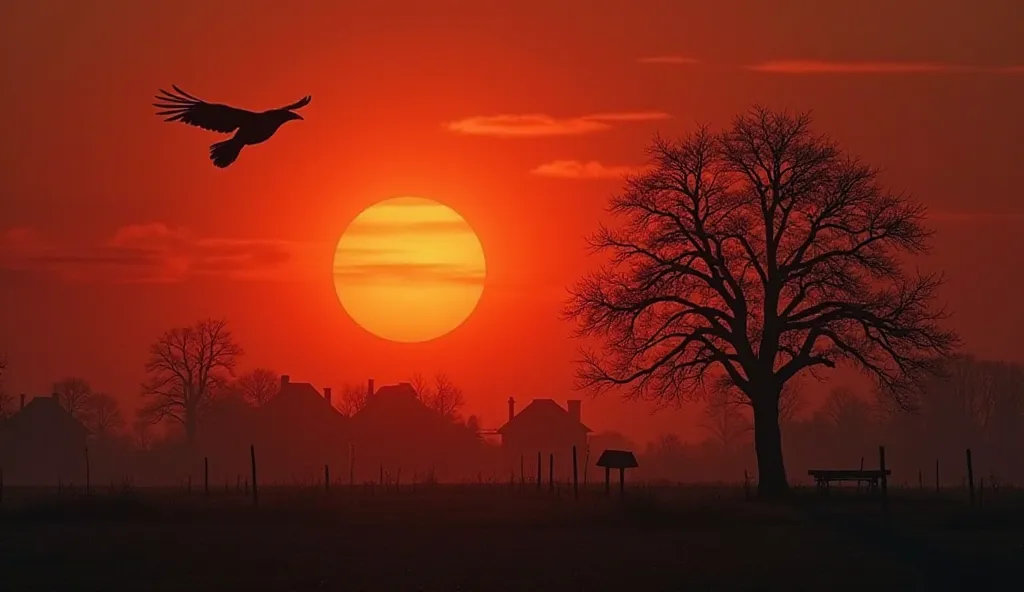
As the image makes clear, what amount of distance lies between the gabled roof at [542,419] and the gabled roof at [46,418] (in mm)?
39612

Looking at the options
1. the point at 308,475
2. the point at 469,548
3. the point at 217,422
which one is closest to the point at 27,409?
the point at 217,422

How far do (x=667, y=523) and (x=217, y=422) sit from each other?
87.3 meters

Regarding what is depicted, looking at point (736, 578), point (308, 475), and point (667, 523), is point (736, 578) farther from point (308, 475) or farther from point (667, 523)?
point (308, 475)

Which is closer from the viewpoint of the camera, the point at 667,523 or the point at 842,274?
the point at 667,523

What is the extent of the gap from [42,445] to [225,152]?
104 meters

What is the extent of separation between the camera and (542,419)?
441 feet

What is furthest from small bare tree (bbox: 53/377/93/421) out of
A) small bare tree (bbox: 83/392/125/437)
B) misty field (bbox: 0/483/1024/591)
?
misty field (bbox: 0/483/1024/591)

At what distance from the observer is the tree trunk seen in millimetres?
53062

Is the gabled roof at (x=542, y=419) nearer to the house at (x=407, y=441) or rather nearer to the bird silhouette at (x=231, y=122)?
the house at (x=407, y=441)

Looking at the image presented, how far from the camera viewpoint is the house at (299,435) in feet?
400

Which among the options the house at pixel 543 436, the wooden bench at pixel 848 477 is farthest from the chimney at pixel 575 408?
the wooden bench at pixel 848 477

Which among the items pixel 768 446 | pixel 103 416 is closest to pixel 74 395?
pixel 103 416

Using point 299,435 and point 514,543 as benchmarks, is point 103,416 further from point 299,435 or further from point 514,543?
point 514,543

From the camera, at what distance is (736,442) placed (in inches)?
6201
